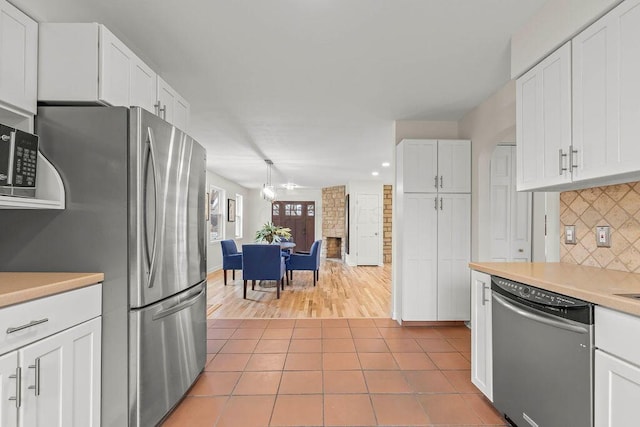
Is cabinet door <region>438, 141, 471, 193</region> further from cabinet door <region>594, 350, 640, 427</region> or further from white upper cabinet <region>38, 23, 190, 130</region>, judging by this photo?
white upper cabinet <region>38, 23, 190, 130</region>

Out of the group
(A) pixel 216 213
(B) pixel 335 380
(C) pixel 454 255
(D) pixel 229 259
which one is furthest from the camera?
(A) pixel 216 213

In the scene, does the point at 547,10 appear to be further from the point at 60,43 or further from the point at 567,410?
the point at 60,43

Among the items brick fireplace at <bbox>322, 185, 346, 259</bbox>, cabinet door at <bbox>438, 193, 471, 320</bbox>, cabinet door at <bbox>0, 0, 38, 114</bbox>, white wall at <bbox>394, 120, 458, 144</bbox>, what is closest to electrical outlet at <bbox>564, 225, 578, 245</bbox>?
cabinet door at <bbox>438, 193, 471, 320</bbox>

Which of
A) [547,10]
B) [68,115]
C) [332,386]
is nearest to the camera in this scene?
[68,115]

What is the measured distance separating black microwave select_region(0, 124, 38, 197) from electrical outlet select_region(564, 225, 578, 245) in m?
3.11

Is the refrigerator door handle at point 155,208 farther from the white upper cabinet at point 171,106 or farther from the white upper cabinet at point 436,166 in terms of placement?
the white upper cabinet at point 436,166

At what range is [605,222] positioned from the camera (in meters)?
1.85

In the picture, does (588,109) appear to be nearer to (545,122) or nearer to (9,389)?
(545,122)

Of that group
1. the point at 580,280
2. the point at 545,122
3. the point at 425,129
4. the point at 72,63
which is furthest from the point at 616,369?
the point at 425,129

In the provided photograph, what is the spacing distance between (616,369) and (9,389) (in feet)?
7.11

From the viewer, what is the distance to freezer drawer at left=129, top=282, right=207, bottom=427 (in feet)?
5.13

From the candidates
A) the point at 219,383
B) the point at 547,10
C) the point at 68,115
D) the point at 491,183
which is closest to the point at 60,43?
the point at 68,115

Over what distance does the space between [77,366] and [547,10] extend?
118 inches

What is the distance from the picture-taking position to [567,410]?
132cm
